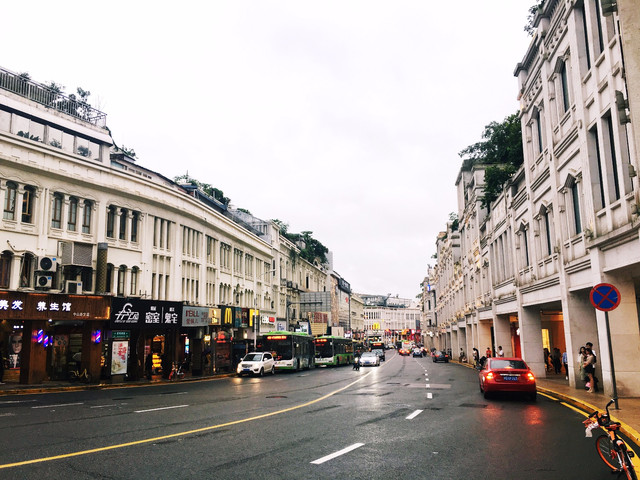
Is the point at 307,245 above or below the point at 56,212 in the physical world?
above

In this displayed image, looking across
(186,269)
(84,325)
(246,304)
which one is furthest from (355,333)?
(84,325)

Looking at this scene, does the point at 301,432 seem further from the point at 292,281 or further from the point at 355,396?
the point at 292,281

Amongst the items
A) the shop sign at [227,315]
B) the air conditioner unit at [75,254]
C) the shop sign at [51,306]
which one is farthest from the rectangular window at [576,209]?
the shop sign at [227,315]

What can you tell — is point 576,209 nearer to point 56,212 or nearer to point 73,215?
point 73,215

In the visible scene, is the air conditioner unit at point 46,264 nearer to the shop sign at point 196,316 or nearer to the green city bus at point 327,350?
the shop sign at point 196,316

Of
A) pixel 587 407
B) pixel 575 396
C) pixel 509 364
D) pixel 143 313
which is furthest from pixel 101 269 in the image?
pixel 587 407

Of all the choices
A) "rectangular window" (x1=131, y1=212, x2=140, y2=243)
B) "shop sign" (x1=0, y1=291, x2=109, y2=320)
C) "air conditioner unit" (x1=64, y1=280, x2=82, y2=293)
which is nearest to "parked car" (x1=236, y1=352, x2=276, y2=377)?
"shop sign" (x1=0, y1=291, x2=109, y2=320)

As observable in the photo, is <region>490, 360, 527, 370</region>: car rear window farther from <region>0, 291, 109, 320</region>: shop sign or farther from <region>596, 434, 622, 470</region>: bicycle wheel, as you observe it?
<region>0, 291, 109, 320</region>: shop sign

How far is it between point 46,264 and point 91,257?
10.1 feet

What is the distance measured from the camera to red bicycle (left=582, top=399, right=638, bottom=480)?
728 cm

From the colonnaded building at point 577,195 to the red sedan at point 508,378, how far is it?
2567 mm

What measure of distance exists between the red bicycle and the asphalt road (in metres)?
0.36

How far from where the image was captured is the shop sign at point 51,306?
26.9 meters

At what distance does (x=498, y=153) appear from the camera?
162ft
